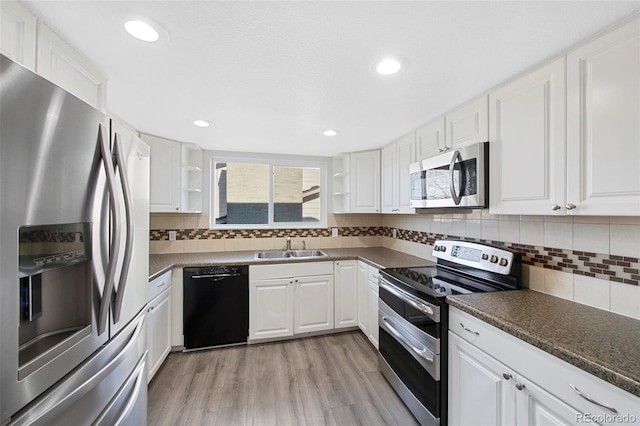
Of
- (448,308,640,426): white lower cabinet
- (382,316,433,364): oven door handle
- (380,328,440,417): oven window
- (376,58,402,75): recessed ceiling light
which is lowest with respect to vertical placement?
(380,328,440,417): oven window

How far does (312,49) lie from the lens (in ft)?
3.91

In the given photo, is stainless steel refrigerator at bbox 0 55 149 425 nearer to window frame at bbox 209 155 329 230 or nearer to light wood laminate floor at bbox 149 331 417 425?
light wood laminate floor at bbox 149 331 417 425

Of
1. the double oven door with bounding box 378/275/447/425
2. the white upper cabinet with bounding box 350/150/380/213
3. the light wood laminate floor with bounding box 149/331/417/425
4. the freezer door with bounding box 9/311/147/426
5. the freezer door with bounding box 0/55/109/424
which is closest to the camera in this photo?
the freezer door with bounding box 0/55/109/424

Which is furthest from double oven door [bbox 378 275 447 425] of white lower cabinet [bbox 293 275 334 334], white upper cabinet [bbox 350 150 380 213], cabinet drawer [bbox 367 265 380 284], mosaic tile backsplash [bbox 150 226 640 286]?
white upper cabinet [bbox 350 150 380 213]

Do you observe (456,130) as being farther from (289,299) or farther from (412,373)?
(289,299)

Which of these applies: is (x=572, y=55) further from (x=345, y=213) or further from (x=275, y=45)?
(x=345, y=213)

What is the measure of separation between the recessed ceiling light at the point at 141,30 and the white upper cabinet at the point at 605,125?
1.87 meters

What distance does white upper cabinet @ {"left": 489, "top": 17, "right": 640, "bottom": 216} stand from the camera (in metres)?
1.00

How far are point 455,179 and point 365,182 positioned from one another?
1440 millimetres

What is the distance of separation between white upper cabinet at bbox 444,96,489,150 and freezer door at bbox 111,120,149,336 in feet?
6.40

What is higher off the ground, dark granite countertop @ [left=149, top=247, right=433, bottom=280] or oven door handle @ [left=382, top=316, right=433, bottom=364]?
dark granite countertop @ [left=149, top=247, right=433, bottom=280]

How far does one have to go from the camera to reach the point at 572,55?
3.84 feet

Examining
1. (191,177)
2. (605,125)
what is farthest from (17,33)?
(605,125)

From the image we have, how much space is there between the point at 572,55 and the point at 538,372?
4.58 ft
